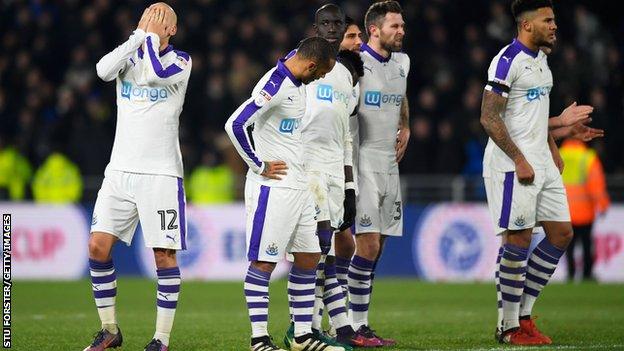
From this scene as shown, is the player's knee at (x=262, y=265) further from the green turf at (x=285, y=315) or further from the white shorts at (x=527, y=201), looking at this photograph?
the white shorts at (x=527, y=201)

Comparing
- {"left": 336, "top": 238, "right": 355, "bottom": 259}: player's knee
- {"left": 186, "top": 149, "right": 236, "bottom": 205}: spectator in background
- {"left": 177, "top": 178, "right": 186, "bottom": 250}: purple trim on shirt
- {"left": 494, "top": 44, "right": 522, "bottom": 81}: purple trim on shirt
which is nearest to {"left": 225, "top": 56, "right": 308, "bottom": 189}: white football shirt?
{"left": 177, "top": 178, "right": 186, "bottom": 250}: purple trim on shirt

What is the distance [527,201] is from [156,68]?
322cm

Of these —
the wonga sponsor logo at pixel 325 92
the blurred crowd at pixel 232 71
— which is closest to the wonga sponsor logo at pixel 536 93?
the wonga sponsor logo at pixel 325 92

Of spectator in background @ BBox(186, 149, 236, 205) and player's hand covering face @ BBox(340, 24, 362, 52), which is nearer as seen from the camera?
player's hand covering face @ BBox(340, 24, 362, 52)

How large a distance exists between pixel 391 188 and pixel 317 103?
48.9 inches

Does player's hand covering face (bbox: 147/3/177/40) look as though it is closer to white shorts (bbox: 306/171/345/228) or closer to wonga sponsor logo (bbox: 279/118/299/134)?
wonga sponsor logo (bbox: 279/118/299/134)

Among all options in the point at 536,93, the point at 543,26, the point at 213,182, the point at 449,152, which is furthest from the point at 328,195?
the point at 213,182

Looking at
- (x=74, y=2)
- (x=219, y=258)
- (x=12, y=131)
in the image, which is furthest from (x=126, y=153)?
(x=74, y=2)

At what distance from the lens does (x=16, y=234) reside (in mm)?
18750

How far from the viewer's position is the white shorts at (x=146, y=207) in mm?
8930

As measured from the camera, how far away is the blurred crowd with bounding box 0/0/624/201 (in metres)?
19.9

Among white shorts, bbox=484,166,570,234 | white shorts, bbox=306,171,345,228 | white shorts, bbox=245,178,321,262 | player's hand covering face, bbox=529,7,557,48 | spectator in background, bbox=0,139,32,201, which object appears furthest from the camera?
spectator in background, bbox=0,139,32,201

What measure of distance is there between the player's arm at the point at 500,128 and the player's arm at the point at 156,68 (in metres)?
2.55

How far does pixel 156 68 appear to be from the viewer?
29.0 feet
